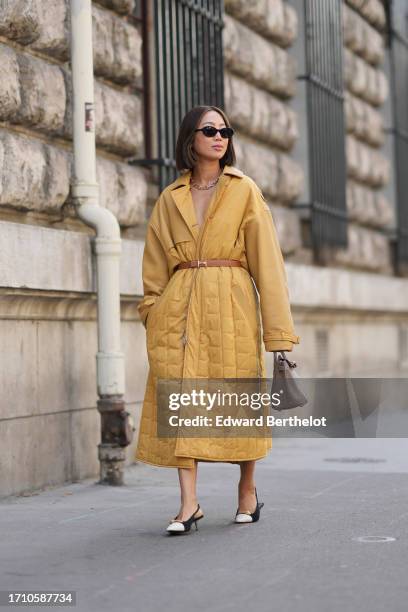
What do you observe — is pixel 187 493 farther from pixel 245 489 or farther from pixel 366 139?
pixel 366 139

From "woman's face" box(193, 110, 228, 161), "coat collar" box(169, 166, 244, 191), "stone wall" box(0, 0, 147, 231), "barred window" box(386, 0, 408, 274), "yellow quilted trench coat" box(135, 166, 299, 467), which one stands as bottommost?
"yellow quilted trench coat" box(135, 166, 299, 467)

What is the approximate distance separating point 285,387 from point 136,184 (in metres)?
2.87

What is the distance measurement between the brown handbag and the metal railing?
2983mm

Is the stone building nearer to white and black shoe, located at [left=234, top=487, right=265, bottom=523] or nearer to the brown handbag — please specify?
white and black shoe, located at [left=234, top=487, right=265, bottom=523]

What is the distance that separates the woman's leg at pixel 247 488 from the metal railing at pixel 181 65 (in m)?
3.02

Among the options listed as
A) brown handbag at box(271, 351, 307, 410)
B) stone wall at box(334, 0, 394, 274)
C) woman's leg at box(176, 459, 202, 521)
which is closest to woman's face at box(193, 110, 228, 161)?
brown handbag at box(271, 351, 307, 410)

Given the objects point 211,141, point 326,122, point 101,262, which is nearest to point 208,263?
point 211,141

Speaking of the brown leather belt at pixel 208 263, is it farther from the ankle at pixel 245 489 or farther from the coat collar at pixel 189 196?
the ankle at pixel 245 489

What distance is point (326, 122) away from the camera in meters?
11.6

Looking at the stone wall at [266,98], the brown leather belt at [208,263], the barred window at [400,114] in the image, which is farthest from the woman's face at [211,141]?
the barred window at [400,114]

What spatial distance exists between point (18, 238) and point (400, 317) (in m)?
8.50

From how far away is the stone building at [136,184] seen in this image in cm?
659

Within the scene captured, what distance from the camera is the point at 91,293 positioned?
7.15 meters

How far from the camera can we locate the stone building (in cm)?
659
